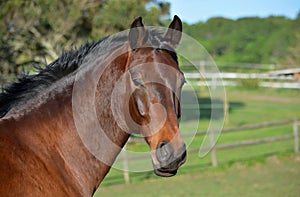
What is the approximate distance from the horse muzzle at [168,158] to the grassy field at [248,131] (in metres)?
1.09

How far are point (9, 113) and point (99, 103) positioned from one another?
52cm


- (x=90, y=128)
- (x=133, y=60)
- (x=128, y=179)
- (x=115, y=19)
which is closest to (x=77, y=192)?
(x=90, y=128)

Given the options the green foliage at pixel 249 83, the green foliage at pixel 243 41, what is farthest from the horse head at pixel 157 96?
the green foliage at pixel 243 41

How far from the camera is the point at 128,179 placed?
391 inches

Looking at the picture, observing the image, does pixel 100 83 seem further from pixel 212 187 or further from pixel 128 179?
pixel 128 179

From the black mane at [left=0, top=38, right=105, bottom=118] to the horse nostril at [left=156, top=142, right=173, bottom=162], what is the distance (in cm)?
78

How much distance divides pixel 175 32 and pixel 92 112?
0.71 metres

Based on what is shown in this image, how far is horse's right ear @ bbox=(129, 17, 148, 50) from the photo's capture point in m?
2.43

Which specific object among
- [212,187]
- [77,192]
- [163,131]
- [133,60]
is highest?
[133,60]

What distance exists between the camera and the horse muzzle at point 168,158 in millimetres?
2219

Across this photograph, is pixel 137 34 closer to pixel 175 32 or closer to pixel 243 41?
pixel 175 32

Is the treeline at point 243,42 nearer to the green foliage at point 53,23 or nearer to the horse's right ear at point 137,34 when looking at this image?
the green foliage at point 53,23

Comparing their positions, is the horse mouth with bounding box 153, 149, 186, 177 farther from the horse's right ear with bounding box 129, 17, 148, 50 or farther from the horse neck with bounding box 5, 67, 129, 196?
the horse's right ear with bounding box 129, 17, 148, 50

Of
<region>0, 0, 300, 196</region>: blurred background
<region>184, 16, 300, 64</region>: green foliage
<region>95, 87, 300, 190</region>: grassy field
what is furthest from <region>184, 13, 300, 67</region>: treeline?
<region>0, 0, 300, 196</region>: blurred background
